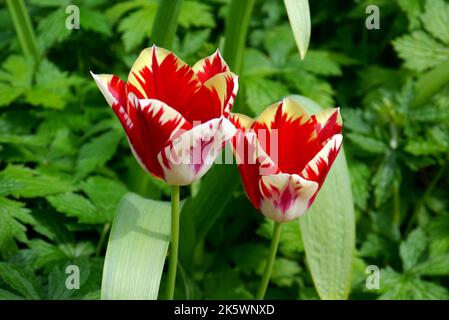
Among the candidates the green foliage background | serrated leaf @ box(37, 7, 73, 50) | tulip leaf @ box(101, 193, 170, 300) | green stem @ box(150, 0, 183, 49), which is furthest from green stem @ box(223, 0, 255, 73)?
serrated leaf @ box(37, 7, 73, 50)

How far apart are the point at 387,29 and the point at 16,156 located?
1231mm

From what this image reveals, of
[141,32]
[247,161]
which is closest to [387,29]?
[141,32]

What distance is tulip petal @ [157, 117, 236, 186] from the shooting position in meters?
0.96

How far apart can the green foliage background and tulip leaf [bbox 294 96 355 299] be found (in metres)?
0.24

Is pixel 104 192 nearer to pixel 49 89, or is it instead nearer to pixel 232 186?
pixel 232 186

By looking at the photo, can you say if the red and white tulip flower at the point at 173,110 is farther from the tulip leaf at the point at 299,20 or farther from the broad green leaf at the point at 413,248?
the broad green leaf at the point at 413,248

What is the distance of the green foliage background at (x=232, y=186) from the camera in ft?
4.91

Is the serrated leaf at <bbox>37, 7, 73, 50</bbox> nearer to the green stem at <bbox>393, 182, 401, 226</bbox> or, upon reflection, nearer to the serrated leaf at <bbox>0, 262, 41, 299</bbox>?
the serrated leaf at <bbox>0, 262, 41, 299</bbox>

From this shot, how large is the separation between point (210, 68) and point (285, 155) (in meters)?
0.17

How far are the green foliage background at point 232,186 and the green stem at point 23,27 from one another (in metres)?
0.04
